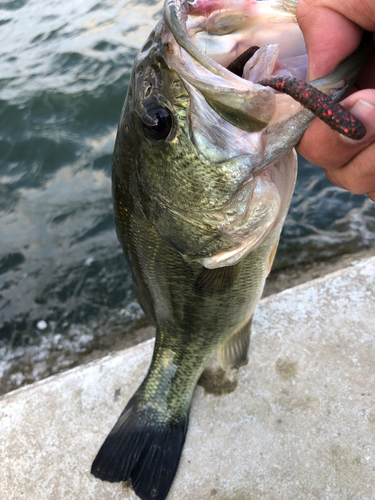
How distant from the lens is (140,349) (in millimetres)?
2242

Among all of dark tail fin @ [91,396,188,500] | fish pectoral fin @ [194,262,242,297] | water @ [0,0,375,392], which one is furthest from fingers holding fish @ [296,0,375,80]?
water @ [0,0,375,392]

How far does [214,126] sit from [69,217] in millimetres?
3344

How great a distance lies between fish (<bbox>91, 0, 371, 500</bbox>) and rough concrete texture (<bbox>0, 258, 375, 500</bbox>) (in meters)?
0.25

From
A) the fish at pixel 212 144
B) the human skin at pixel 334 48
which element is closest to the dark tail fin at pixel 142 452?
the fish at pixel 212 144

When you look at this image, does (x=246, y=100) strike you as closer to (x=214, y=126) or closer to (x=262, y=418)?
(x=214, y=126)

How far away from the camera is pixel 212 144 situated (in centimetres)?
107

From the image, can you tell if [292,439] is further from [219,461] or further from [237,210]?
[237,210]

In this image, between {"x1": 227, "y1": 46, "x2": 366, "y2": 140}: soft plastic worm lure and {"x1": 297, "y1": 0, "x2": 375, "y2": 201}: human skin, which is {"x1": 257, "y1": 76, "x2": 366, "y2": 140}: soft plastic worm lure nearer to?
{"x1": 227, "y1": 46, "x2": 366, "y2": 140}: soft plastic worm lure

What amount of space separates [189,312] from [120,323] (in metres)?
1.64

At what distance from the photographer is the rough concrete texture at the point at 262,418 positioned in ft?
5.58

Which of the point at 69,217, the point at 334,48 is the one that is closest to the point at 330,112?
the point at 334,48

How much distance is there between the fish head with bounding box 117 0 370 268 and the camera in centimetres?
99

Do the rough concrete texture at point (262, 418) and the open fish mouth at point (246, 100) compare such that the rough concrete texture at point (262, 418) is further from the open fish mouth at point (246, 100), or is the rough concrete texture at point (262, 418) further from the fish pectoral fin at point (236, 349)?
the open fish mouth at point (246, 100)

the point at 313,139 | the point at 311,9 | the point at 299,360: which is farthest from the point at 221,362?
the point at 311,9
